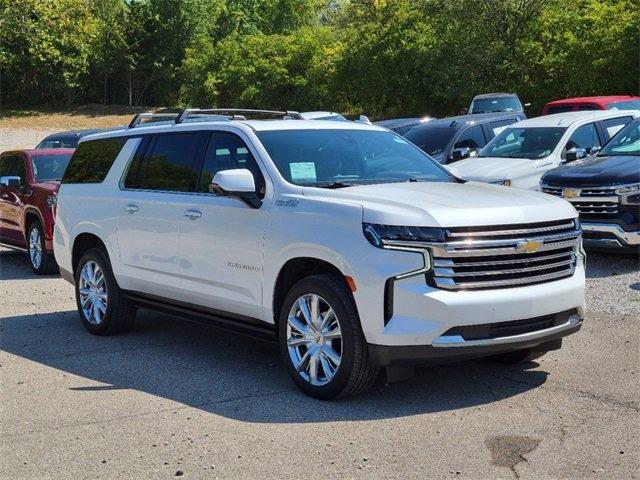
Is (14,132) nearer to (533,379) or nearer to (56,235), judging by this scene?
(56,235)

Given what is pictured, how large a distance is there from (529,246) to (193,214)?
2700 millimetres

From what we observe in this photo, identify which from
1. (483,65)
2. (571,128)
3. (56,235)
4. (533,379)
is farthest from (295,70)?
(533,379)

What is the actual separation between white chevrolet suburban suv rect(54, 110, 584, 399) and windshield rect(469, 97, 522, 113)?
56.9ft

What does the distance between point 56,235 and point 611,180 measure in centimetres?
651

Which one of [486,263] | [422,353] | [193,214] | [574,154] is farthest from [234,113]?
[574,154]

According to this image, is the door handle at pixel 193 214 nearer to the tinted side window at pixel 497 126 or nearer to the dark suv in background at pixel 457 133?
the dark suv in background at pixel 457 133

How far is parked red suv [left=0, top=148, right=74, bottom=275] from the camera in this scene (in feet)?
41.1

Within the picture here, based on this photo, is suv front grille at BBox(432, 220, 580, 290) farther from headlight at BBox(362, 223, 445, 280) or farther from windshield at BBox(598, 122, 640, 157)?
windshield at BBox(598, 122, 640, 157)

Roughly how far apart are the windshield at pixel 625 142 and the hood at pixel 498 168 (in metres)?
1.20

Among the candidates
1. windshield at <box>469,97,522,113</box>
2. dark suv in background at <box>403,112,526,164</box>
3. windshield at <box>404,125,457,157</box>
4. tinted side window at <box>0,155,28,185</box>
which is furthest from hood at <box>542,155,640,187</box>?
windshield at <box>469,97,522,113</box>

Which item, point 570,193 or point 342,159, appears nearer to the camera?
point 342,159

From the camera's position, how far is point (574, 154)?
12641mm

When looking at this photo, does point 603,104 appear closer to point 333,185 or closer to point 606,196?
point 606,196

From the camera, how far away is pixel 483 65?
1405 inches
